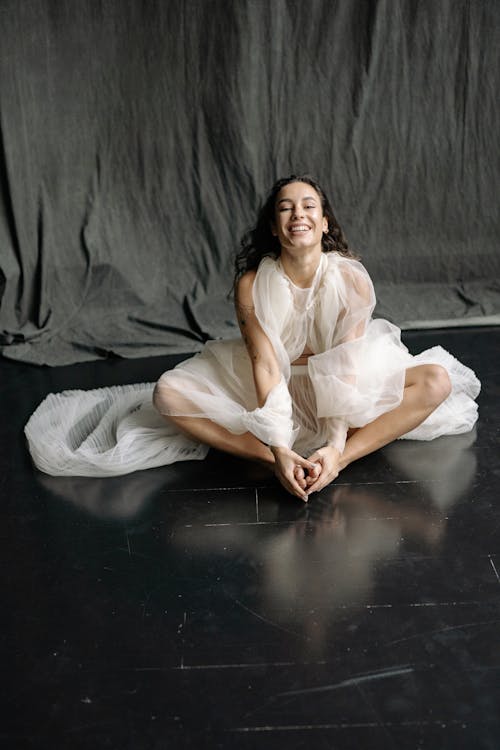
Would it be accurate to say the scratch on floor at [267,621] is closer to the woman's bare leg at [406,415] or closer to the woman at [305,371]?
the woman at [305,371]

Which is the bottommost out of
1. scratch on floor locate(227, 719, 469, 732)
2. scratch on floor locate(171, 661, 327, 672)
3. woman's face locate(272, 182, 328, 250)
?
scratch on floor locate(171, 661, 327, 672)

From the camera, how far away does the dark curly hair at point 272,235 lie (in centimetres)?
260

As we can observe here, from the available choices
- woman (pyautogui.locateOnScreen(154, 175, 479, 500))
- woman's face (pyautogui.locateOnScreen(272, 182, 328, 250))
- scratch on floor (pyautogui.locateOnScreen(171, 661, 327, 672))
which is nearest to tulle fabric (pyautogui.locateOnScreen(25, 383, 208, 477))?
woman (pyautogui.locateOnScreen(154, 175, 479, 500))

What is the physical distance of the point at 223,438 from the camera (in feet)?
8.36

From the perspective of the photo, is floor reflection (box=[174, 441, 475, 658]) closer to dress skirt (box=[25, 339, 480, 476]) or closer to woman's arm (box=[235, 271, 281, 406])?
dress skirt (box=[25, 339, 480, 476])

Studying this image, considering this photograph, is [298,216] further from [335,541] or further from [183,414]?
[335,541]

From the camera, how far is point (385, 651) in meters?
1.80

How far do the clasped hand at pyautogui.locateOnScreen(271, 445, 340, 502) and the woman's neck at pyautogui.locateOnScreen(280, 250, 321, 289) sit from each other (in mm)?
524

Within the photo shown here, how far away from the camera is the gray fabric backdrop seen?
3.55 metres

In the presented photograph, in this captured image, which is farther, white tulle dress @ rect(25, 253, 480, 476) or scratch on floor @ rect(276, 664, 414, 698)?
white tulle dress @ rect(25, 253, 480, 476)

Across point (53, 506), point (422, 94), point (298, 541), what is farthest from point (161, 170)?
point (298, 541)

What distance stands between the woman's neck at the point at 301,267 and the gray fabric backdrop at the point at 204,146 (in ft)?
3.43

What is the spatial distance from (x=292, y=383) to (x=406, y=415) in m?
0.34

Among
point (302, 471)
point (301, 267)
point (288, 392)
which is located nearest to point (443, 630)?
point (302, 471)
